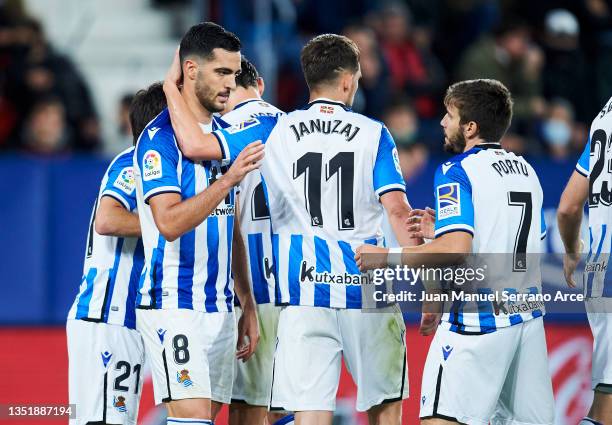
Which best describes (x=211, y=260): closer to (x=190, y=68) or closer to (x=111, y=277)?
(x=111, y=277)

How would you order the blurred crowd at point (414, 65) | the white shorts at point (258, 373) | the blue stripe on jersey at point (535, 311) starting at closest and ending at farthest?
the blue stripe on jersey at point (535, 311) → the white shorts at point (258, 373) → the blurred crowd at point (414, 65)

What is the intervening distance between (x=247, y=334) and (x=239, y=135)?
3.70 ft

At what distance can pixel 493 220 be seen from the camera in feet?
18.0

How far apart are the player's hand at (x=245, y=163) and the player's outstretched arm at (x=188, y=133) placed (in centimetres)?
19

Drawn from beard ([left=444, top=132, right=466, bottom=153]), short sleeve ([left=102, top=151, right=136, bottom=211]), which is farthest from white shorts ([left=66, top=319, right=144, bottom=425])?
beard ([left=444, top=132, right=466, bottom=153])

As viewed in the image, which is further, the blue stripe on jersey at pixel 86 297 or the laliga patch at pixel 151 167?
the blue stripe on jersey at pixel 86 297

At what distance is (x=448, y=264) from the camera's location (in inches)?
218

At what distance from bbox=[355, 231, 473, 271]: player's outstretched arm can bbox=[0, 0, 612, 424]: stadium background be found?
8.73 ft

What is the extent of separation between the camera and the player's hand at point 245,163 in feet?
17.7

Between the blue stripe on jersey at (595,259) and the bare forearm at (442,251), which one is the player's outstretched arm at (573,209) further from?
the bare forearm at (442,251)

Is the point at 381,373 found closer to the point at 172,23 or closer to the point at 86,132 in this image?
the point at 86,132

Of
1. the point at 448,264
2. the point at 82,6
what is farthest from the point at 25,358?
the point at 82,6

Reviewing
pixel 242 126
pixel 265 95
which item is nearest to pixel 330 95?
pixel 242 126

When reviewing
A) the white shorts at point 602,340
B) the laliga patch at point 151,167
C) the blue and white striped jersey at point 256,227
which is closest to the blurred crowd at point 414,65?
the blue and white striped jersey at point 256,227
